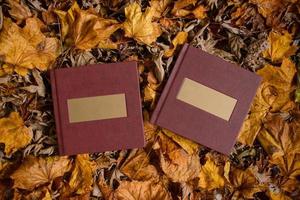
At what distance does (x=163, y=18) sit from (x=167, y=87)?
0.60 feet

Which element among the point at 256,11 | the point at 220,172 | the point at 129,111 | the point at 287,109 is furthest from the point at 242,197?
the point at 256,11

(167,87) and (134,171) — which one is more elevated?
(167,87)

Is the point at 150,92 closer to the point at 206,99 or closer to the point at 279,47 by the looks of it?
the point at 206,99

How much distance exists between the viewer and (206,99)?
987 mm

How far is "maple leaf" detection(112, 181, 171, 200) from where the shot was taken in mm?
971

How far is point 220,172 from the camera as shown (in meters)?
1.01

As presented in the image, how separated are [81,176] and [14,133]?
0.65 ft

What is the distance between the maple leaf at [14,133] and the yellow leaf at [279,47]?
25.8 inches

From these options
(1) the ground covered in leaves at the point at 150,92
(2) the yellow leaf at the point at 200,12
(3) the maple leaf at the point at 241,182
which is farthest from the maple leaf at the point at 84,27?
(3) the maple leaf at the point at 241,182

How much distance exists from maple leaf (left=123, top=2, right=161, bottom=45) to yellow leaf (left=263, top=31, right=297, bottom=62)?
1.05 ft

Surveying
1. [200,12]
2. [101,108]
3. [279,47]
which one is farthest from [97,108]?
[279,47]

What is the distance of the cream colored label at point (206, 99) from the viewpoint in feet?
3.23

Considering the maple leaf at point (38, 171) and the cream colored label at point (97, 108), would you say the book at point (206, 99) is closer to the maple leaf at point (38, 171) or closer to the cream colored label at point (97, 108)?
the cream colored label at point (97, 108)

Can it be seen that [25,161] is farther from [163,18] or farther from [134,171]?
[163,18]
